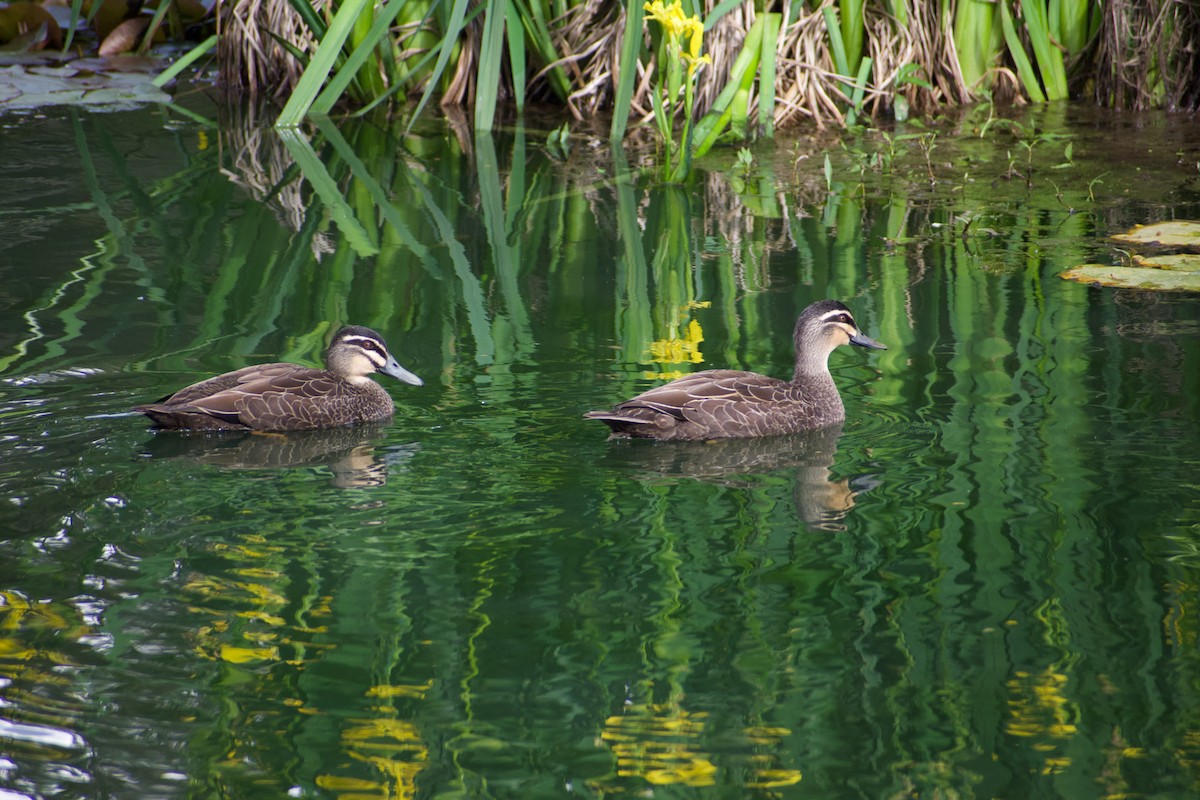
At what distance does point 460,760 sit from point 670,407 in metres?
2.78

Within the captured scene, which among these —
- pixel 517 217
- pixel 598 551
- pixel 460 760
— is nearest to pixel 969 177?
pixel 517 217

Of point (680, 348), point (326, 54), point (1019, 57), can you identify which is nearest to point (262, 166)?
point (326, 54)

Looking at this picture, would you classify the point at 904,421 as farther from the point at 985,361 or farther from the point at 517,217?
the point at 517,217

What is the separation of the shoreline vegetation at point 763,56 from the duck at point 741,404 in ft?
17.2

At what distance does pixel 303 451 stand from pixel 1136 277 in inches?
189

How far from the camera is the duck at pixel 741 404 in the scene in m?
6.71

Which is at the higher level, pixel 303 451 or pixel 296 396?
pixel 296 396

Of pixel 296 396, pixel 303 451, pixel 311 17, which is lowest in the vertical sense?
pixel 303 451

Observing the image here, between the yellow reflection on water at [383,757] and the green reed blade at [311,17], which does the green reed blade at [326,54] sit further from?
the yellow reflection on water at [383,757]

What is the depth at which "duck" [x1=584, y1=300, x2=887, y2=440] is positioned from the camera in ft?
22.0

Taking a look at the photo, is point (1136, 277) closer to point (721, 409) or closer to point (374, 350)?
point (721, 409)

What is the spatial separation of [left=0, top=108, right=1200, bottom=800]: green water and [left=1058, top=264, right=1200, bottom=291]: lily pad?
15cm

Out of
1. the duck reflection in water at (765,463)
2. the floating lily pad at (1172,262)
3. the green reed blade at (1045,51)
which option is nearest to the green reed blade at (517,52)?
the green reed blade at (1045,51)

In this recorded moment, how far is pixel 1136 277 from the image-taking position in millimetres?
8703
